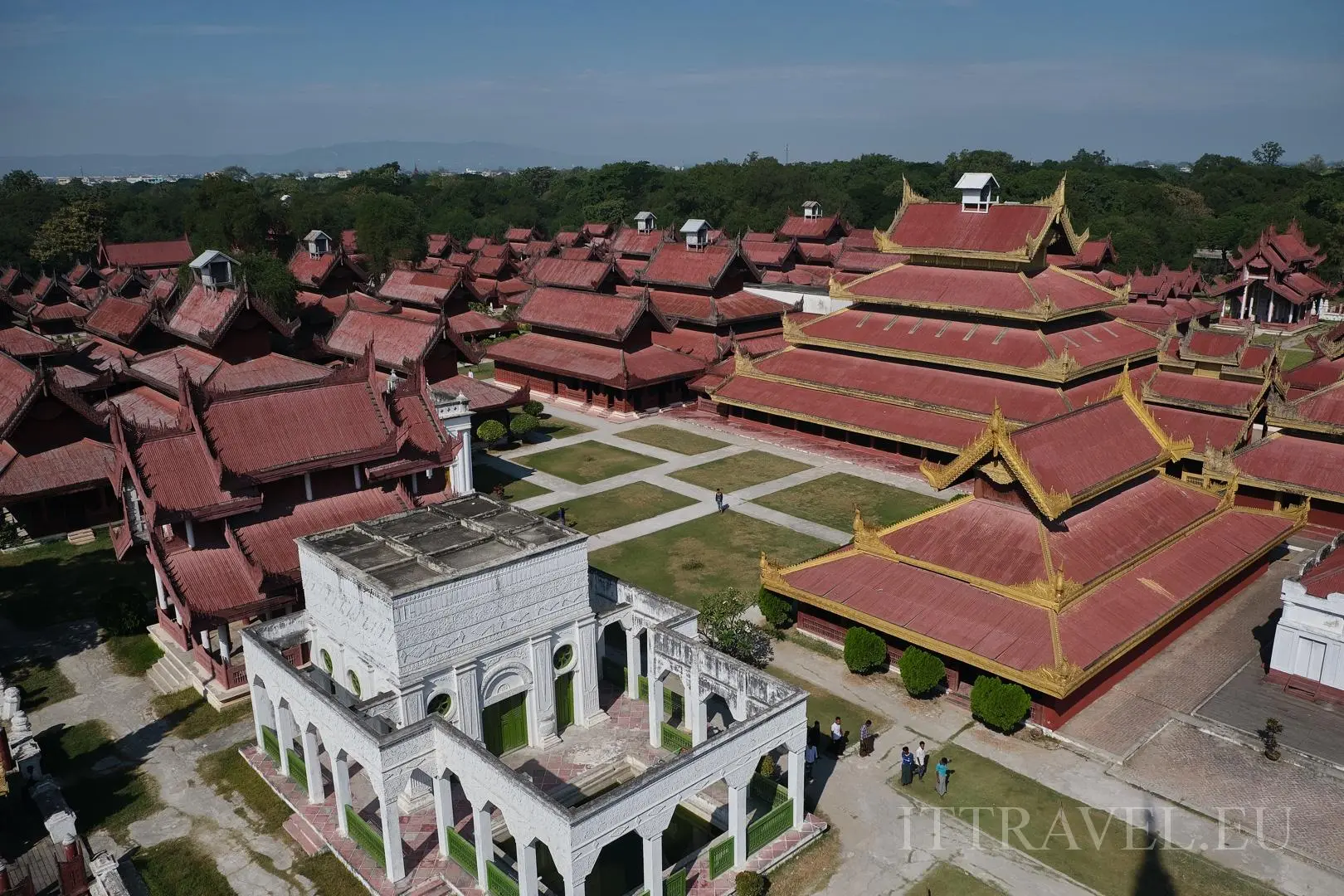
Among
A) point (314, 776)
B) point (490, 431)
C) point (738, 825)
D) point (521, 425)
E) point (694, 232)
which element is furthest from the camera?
point (694, 232)

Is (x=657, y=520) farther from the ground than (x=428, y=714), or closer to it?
closer to it

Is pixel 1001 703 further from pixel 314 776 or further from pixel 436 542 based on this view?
pixel 314 776

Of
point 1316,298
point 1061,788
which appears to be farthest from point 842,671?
point 1316,298

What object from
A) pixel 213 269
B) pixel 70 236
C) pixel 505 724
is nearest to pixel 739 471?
pixel 505 724

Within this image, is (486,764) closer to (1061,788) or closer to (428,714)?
(428,714)

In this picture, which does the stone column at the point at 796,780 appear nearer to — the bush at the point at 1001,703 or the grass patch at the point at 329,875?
the bush at the point at 1001,703

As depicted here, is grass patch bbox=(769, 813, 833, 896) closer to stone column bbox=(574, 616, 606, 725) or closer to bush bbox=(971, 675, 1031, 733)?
bush bbox=(971, 675, 1031, 733)

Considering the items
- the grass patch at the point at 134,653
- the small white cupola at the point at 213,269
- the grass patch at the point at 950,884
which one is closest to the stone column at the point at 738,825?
the grass patch at the point at 950,884
